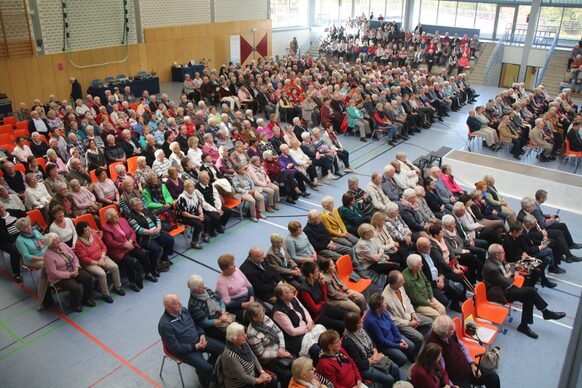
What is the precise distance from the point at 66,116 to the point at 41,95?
5.00m

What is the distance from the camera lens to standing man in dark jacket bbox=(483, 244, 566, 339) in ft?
19.8

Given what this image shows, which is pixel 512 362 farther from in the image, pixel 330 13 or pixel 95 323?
pixel 330 13

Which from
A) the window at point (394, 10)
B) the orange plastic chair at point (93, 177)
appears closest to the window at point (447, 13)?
the window at point (394, 10)

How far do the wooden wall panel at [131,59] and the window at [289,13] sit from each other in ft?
6.50

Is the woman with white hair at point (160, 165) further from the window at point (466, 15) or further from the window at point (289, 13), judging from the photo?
the window at point (466, 15)

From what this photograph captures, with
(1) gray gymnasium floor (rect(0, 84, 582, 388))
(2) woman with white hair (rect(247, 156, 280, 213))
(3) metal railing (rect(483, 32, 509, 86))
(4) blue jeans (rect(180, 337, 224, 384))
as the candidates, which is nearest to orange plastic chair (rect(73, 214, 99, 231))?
(1) gray gymnasium floor (rect(0, 84, 582, 388))

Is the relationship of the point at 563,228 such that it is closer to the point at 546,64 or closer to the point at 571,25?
the point at 546,64

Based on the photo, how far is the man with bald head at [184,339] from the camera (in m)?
4.70

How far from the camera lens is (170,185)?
7965mm

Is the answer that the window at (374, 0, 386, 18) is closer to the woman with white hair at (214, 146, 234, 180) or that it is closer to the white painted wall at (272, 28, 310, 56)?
the white painted wall at (272, 28, 310, 56)

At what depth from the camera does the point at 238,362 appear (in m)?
4.29

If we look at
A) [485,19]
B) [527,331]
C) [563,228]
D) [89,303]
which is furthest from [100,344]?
[485,19]

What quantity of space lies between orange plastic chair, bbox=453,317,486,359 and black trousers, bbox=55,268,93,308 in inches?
179

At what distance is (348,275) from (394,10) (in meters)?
27.4
